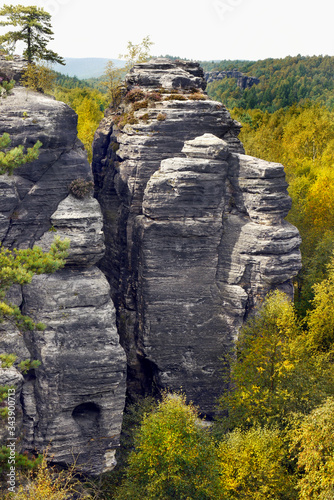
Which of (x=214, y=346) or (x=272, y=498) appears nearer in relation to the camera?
(x=272, y=498)

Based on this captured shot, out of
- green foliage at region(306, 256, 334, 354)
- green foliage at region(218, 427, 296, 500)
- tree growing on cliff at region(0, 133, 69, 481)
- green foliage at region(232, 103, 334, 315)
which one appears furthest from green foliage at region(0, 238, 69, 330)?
green foliage at region(232, 103, 334, 315)

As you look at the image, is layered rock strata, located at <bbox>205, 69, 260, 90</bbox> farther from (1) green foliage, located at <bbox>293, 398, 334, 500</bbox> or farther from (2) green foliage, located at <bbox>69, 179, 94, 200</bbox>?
(1) green foliage, located at <bbox>293, 398, 334, 500</bbox>

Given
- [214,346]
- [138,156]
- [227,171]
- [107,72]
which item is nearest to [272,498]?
[214,346]

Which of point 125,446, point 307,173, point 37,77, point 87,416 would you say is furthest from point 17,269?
point 307,173

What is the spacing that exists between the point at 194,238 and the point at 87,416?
12.5 metres

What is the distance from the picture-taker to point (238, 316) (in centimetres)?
2942

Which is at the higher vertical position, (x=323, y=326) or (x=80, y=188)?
(x=80, y=188)

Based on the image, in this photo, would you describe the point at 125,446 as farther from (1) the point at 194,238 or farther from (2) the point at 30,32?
(2) the point at 30,32

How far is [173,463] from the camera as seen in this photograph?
2105 centimetres

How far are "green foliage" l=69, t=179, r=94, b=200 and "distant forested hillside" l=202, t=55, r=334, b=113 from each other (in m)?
89.9

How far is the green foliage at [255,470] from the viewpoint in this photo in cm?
2127

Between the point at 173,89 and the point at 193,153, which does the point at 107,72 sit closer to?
the point at 173,89

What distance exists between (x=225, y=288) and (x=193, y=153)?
896cm

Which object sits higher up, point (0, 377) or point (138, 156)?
point (138, 156)
